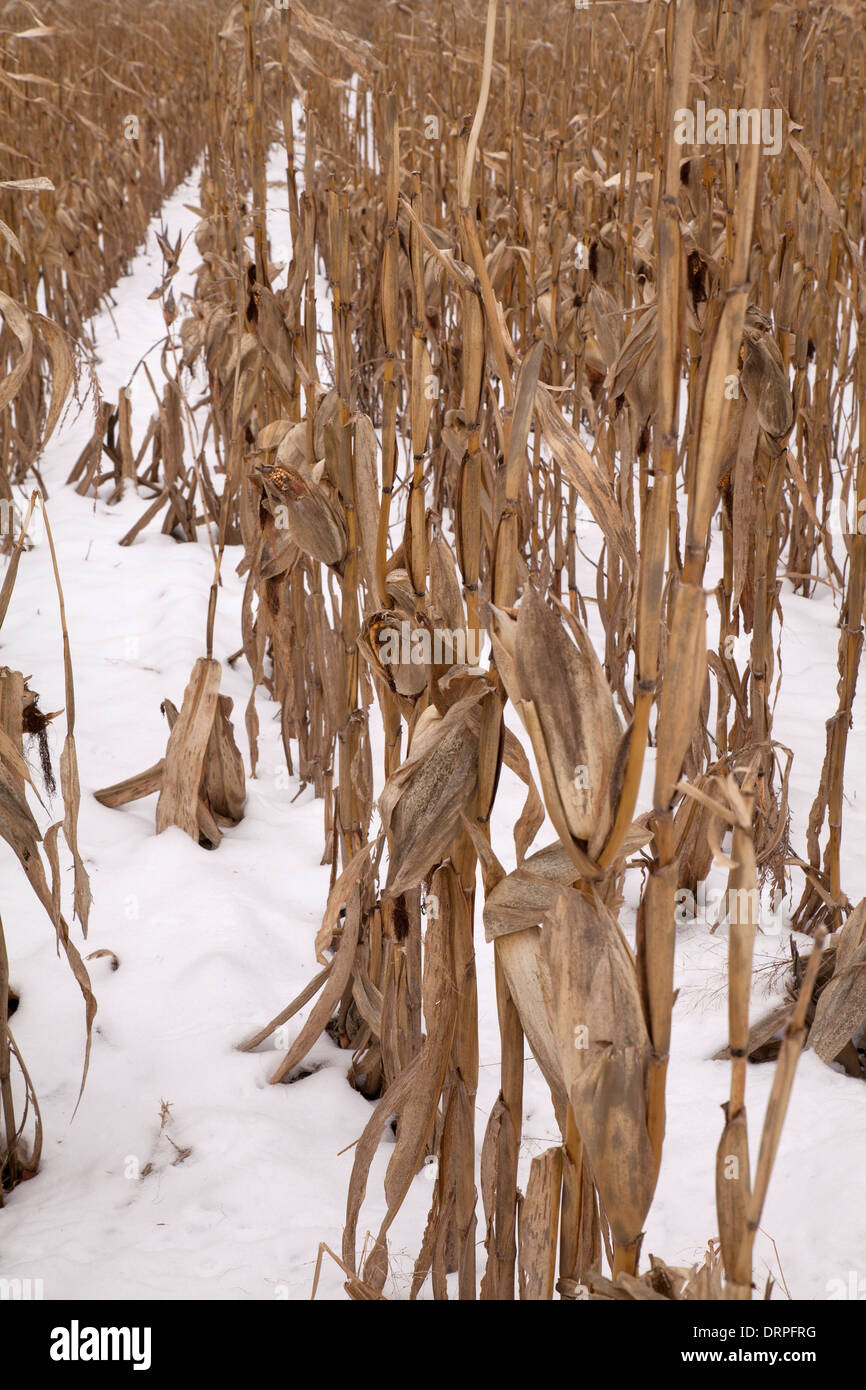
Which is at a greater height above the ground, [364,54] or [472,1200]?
[364,54]

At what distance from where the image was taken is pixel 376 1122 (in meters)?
0.67

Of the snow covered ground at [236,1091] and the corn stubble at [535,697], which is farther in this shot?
the snow covered ground at [236,1091]

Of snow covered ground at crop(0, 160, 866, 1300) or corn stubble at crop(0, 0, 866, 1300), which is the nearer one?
corn stubble at crop(0, 0, 866, 1300)

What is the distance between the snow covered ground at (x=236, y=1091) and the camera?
82 cm

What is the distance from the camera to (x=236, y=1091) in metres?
0.99

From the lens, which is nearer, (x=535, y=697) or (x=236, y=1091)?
(x=535, y=697)

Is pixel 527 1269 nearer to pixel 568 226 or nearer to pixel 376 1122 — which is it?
pixel 376 1122

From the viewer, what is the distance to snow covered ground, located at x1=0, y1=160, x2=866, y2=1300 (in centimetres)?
82

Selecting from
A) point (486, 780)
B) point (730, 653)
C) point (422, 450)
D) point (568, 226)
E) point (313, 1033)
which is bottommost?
point (313, 1033)

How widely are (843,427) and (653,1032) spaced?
2.63 meters

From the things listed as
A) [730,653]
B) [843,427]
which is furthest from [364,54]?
[843,427]

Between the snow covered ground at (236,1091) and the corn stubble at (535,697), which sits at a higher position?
the corn stubble at (535,697)

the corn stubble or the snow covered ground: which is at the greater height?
the corn stubble
